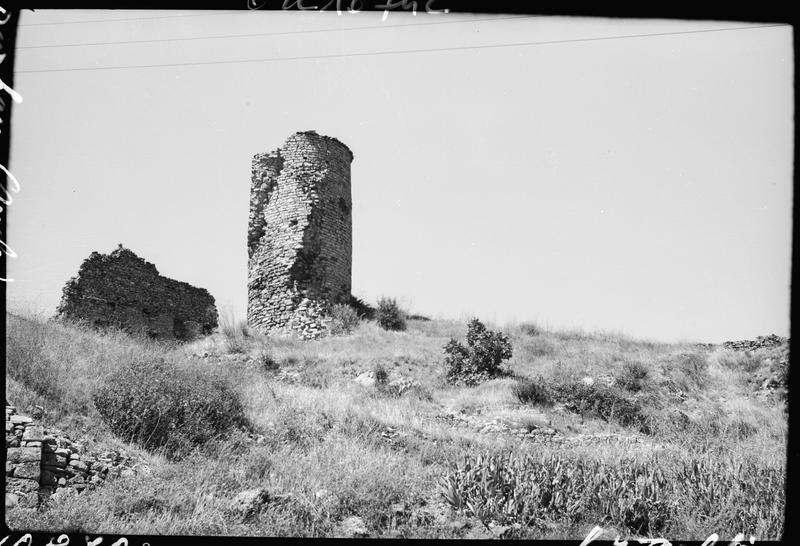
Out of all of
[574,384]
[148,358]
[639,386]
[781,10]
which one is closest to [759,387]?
[639,386]

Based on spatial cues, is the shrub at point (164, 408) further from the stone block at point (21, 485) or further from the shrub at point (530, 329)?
the shrub at point (530, 329)

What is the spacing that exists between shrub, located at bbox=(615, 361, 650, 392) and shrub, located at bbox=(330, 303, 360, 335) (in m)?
7.59

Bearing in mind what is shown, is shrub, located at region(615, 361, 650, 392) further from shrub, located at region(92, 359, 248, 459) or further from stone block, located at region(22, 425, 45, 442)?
stone block, located at region(22, 425, 45, 442)

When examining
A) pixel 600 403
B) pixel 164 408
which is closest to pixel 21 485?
pixel 164 408

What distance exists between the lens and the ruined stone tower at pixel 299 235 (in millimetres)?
19172

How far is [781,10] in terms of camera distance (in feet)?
17.0

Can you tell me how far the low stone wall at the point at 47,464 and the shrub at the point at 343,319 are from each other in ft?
38.1

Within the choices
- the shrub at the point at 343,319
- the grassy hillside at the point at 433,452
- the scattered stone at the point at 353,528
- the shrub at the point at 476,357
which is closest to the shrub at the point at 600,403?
the grassy hillside at the point at 433,452

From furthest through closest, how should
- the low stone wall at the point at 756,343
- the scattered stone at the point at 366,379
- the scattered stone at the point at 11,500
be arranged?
the low stone wall at the point at 756,343
the scattered stone at the point at 366,379
the scattered stone at the point at 11,500

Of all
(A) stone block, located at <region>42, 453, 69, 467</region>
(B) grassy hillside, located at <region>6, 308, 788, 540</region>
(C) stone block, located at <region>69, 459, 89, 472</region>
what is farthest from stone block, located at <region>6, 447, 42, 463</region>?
(B) grassy hillside, located at <region>6, 308, 788, 540</region>

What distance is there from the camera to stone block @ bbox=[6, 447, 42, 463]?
20.2ft

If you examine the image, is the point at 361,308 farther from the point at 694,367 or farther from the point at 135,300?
the point at 694,367

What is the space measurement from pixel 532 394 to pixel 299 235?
30.0ft

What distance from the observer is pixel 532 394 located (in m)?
12.9
